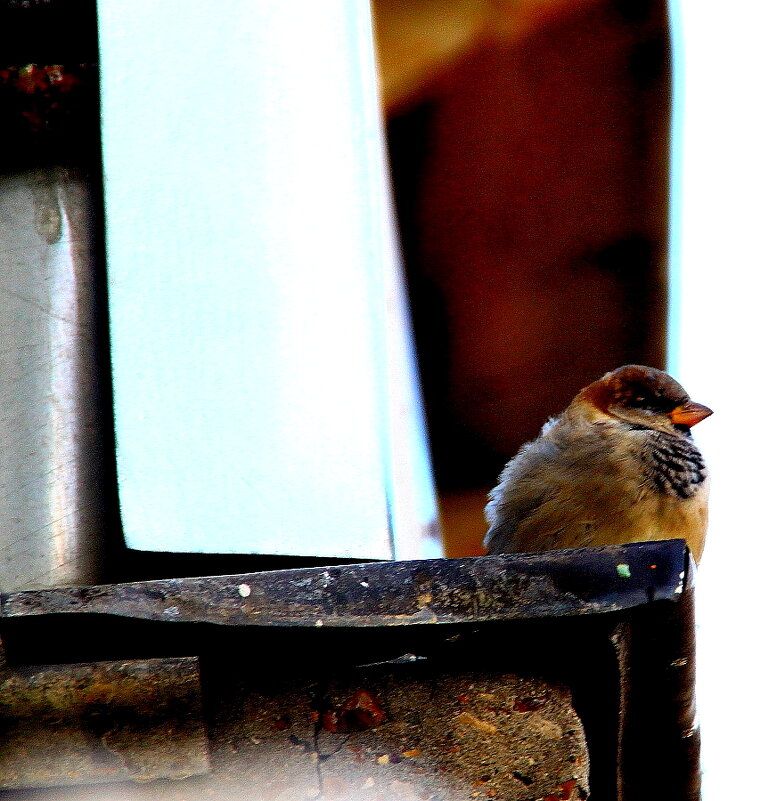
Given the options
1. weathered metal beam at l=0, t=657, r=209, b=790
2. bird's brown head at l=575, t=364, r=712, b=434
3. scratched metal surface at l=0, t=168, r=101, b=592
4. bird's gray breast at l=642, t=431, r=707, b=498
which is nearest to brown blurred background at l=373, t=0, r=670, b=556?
bird's brown head at l=575, t=364, r=712, b=434

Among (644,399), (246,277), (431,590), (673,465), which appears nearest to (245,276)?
(246,277)

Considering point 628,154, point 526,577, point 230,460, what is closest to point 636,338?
point 628,154

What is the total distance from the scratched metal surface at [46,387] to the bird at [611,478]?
2.35 feet

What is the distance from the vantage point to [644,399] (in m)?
1.94

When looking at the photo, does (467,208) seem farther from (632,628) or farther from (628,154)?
(632,628)

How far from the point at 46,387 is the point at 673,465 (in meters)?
0.94

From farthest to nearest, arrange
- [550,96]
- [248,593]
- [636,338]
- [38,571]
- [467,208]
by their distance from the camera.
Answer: [636,338]
[467,208]
[550,96]
[38,571]
[248,593]

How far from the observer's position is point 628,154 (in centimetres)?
162

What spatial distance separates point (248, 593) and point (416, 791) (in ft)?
0.68

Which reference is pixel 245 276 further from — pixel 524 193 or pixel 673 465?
pixel 673 465

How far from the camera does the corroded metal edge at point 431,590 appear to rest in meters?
0.86

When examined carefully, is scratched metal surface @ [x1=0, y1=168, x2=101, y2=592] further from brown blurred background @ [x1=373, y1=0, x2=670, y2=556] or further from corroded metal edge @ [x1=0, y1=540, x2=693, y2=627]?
brown blurred background @ [x1=373, y1=0, x2=670, y2=556]

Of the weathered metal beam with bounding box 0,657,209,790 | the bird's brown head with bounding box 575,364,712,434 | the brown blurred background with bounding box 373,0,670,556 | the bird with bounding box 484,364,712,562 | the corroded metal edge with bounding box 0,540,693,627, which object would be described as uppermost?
the brown blurred background with bounding box 373,0,670,556

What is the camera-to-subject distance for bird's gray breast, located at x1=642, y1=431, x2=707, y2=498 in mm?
1665
